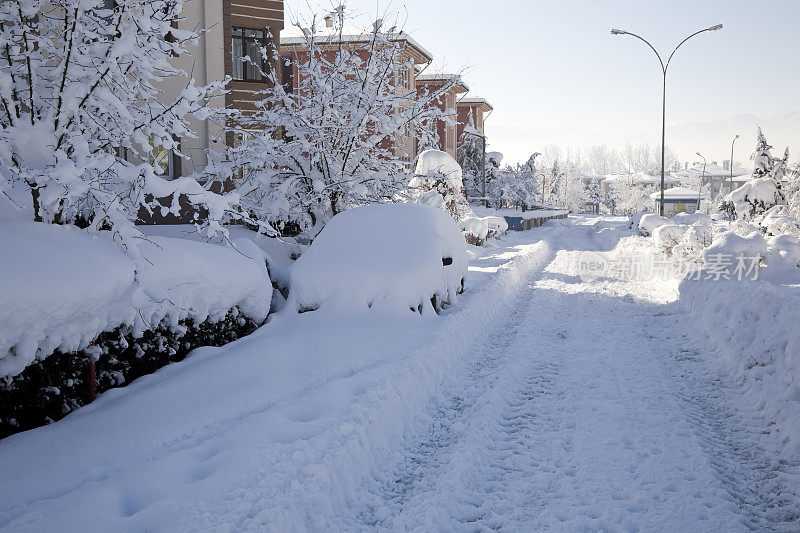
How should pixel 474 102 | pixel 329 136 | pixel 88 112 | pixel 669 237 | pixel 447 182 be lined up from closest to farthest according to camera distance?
pixel 88 112 → pixel 329 136 → pixel 669 237 → pixel 447 182 → pixel 474 102

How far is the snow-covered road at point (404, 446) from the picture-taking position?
366 centimetres

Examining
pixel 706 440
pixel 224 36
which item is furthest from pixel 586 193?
pixel 706 440

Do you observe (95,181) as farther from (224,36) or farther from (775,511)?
(224,36)

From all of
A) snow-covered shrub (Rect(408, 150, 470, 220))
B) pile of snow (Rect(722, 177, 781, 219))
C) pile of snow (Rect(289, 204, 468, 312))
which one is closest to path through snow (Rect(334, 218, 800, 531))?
pile of snow (Rect(289, 204, 468, 312))

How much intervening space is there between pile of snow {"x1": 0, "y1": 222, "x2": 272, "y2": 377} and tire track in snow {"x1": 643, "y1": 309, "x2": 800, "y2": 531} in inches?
195

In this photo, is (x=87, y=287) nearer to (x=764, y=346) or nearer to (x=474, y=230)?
(x=764, y=346)

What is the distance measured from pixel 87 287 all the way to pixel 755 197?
1648 inches

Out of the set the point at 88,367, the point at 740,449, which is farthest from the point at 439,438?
the point at 88,367

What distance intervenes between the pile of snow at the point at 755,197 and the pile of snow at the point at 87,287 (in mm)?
39773

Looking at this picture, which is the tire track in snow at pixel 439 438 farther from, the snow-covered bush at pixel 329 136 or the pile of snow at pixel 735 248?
the pile of snow at pixel 735 248

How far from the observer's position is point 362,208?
32.4 ft

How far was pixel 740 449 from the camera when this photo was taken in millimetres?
4695

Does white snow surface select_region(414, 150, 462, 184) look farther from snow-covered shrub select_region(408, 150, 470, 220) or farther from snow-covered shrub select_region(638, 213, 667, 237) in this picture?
snow-covered shrub select_region(638, 213, 667, 237)

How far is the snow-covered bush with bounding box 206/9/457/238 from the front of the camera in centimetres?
1155
